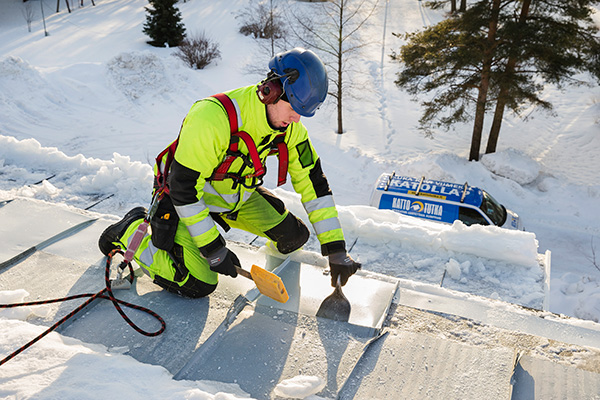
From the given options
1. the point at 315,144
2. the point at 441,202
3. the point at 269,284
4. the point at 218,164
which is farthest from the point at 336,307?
the point at 315,144

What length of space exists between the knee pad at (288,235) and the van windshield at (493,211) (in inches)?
218

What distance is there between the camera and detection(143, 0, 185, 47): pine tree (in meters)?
20.0

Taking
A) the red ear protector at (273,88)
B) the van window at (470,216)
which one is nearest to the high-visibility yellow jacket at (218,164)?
the red ear protector at (273,88)

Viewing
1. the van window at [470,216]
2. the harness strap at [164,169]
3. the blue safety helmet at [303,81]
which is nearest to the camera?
the blue safety helmet at [303,81]

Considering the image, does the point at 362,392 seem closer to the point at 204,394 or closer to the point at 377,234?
the point at 204,394

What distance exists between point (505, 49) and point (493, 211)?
5.09 m

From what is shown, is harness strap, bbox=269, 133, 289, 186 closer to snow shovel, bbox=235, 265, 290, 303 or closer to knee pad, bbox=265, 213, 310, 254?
knee pad, bbox=265, 213, 310, 254

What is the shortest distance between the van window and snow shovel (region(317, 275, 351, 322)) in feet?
18.6

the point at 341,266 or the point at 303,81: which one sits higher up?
the point at 303,81

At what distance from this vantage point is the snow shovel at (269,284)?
2.96 m

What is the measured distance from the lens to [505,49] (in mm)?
11617

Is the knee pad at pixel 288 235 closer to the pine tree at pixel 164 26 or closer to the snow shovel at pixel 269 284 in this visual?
the snow shovel at pixel 269 284

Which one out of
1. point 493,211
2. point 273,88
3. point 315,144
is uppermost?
point 273,88

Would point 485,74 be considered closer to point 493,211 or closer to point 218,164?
point 493,211
